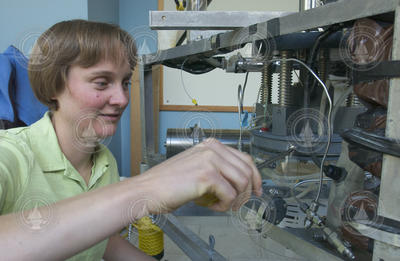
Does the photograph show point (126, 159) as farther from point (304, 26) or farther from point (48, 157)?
point (304, 26)

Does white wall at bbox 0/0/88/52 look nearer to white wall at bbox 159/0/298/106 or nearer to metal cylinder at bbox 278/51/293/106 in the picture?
white wall at bbox 159/0/298/106

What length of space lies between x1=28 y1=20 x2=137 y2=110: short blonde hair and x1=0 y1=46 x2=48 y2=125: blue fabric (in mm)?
635

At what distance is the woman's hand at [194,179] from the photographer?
12.3 inches

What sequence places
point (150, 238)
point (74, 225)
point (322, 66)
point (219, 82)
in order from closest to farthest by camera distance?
point (74, 225) → point (322, 66) → point (150, 238) → point (219, 82)

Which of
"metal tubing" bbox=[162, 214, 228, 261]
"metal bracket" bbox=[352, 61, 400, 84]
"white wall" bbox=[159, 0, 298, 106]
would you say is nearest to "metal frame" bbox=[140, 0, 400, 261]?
"metal bracket" bbox=[352, 61, 400, 84]

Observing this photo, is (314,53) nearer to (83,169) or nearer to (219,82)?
(83,169)

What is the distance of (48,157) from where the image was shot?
590mm

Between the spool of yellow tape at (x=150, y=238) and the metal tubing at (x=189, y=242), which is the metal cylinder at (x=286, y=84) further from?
the spool of yellow tape at (x=150, y=238)

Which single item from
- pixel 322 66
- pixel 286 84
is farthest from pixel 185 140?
pixel 322 66

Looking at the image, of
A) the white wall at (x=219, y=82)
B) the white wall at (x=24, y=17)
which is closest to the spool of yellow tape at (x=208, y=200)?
the white wall at (x=24, y=17)

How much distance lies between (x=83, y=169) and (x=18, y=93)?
2.43 ft

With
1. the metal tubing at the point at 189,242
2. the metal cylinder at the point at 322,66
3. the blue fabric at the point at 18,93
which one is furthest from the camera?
the blue fabric at the point at 18,93

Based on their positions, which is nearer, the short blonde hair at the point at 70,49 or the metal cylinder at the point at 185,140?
the short blonde hair at the point at 70,49

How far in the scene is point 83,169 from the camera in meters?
0.72
